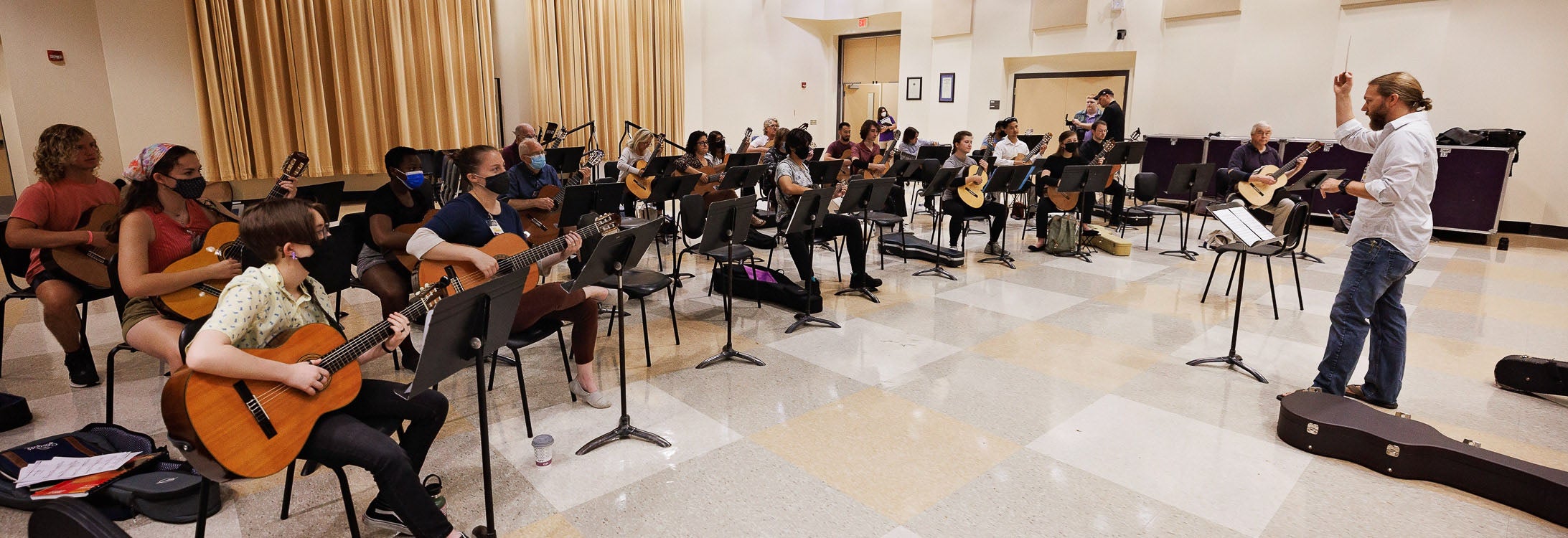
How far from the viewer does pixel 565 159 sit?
7.77 m

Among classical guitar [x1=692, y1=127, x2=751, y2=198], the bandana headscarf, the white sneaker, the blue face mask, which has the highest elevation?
the bandana headscarf

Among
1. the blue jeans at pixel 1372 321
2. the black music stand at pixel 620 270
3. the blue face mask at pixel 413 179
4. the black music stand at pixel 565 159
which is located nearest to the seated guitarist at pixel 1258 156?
the blue jeans at pixel 1372 321

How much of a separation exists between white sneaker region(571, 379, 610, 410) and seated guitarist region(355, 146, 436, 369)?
101cm

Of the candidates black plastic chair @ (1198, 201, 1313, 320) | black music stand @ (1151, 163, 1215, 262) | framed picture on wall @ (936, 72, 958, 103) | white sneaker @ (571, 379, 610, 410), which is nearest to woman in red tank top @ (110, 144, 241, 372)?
white sneaker @ (571, 379, 610, 410)

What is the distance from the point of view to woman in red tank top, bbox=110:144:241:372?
9.71 ft

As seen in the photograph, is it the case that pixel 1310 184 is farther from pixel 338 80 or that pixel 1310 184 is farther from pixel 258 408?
pixel 338 80

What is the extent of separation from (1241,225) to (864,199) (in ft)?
7.84

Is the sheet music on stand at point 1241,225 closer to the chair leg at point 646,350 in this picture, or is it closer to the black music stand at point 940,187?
the black music stand at point 940,187

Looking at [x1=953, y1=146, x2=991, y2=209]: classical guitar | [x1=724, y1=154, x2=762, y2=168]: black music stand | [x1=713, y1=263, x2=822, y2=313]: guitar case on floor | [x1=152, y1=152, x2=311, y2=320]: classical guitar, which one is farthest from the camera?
[x1=724, y1=154, x2=762, y2=168]: black music stand

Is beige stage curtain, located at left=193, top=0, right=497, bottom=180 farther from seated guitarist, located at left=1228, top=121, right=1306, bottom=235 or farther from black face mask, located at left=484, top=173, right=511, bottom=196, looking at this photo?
seated guitarist, located at left=1228, top=121, right=1306, bottom=235

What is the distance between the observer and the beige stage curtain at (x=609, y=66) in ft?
36.4

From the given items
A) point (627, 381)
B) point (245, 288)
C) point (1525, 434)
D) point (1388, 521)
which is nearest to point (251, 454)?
point (245, 288)

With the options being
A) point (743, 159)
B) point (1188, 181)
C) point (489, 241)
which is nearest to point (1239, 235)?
point (489, 241)

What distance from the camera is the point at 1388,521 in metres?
2.67
